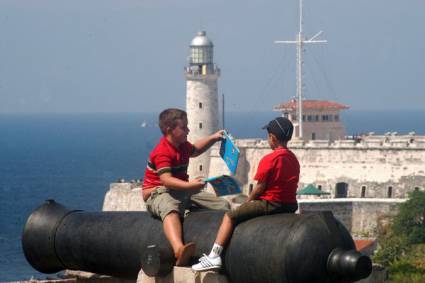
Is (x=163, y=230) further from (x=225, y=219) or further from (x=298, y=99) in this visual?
(x=298, y=99)

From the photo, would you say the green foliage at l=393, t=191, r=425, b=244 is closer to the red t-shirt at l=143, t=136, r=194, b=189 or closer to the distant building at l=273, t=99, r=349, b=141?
the distant building at l=273, t=99, r=349, b=141

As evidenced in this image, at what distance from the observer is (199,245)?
936 cm

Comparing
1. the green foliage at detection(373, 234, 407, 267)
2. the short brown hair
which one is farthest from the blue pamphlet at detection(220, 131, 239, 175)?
the green foliage at detection(373, 234, 407, 267)

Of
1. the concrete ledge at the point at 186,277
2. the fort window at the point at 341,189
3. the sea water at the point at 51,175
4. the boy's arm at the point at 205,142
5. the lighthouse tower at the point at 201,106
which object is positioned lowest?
the sea water at the point at 51,175

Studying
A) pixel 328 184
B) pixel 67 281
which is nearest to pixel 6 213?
pixel 328 184

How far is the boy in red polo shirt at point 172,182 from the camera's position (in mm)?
9609

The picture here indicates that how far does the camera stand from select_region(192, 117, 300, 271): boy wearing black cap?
9102 mm

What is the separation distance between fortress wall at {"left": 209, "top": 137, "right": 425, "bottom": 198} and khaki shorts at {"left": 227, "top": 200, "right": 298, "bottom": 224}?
42849 mm

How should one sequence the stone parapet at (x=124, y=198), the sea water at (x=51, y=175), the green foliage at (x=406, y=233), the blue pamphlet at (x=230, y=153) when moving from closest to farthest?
the blue pamphlet at (x=230, y=153)
the green foliage at (x=406, y=233)
the stone parapet at (x=124, y=198)
the sea water at (x=51, y=175)

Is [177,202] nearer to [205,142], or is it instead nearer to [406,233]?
[205,142]

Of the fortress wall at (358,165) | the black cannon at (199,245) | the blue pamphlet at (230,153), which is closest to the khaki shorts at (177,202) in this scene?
the black cannon at (199,245)

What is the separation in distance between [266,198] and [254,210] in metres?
0.12

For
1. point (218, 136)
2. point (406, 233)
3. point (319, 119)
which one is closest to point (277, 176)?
point (218, 136)

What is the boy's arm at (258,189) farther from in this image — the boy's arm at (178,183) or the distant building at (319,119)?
the distant building at (319,119)
